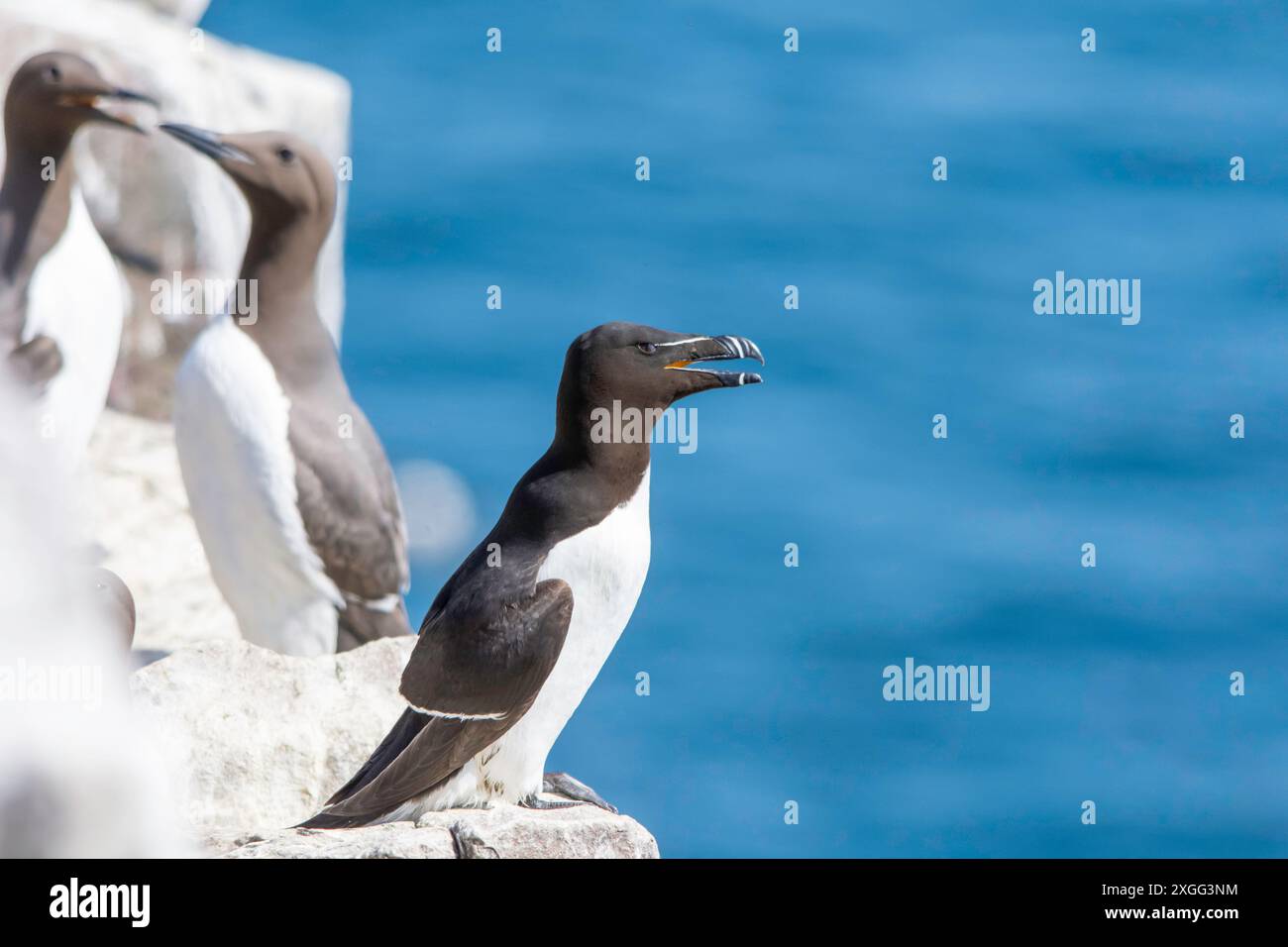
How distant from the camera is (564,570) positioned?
4527mm

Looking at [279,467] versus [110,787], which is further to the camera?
[279,467]

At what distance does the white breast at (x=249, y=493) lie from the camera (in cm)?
694

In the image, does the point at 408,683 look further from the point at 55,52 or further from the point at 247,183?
the point at 55,52

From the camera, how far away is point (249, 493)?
22.9ft

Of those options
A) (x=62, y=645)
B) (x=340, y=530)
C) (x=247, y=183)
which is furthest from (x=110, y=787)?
(x=247, y=183)

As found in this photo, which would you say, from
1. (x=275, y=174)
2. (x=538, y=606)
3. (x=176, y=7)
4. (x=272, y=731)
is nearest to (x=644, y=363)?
(x=538, y=606)

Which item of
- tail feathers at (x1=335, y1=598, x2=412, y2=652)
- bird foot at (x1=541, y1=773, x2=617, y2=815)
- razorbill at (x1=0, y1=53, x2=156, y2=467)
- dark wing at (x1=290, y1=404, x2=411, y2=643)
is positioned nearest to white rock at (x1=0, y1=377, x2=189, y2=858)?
bird foot at (x1=541, y1=773, x2=617, y2=815)

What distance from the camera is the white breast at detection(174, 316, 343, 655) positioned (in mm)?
6941

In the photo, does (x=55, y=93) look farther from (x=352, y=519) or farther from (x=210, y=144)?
(x=352, y=519)

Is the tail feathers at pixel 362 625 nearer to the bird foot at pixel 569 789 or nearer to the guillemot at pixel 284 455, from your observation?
the guillemot at pixel 284 455

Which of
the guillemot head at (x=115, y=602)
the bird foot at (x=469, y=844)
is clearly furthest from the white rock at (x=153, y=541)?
the bird foot at (x=469, y=844)
